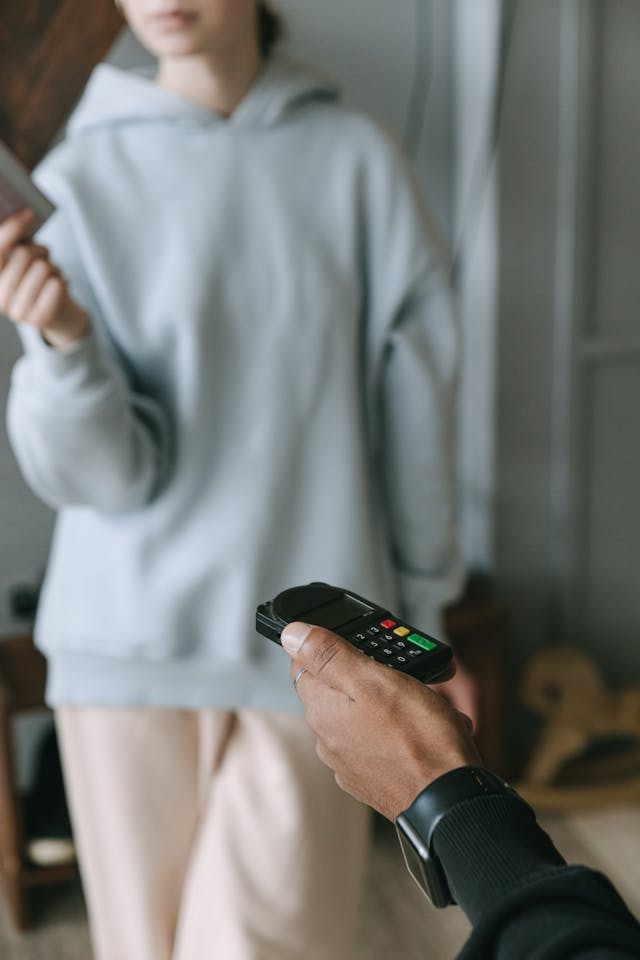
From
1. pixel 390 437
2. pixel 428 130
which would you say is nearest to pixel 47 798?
pixel 390 437

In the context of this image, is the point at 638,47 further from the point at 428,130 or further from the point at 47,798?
the point at 47,798

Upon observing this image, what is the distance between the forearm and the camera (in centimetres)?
55

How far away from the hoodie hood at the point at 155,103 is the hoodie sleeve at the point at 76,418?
7 centimetres

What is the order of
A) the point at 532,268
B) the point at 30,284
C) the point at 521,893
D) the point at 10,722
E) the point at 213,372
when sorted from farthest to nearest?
the point at 532,268
the point at 10,722
the point at 213,372
the point at 30,284
the point at 521,893

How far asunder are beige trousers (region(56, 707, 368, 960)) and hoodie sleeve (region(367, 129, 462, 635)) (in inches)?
5.7

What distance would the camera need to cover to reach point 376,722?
1.07ft

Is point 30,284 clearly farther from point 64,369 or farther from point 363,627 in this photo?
point 363,627

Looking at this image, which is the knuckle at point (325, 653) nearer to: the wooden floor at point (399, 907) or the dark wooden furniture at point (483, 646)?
the wooden floor at point (399, 907)

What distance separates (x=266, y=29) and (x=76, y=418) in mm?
294

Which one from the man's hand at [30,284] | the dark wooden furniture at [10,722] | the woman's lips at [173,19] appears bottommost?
the dark wooden furniture at [10,722]

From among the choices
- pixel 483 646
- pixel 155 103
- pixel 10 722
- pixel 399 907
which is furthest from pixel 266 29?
pixel 399 907

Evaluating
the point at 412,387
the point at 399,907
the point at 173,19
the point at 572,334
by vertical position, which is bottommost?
the point at 399,907

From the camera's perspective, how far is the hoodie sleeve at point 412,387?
25.8 inches

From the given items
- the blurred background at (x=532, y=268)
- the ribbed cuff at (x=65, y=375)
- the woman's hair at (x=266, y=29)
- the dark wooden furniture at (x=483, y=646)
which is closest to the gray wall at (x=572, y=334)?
the blurred background at (x=532, y=268)
